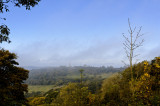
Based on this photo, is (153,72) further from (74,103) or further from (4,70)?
(4,70)

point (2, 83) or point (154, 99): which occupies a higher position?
point (2, 83)

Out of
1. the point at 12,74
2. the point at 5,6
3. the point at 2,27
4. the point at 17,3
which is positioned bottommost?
the point at 12,74

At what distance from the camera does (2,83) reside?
10258mm

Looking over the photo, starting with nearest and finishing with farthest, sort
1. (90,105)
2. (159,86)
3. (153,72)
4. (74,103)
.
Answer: (74,103) → (90,105) → (159,86) → (153,72)

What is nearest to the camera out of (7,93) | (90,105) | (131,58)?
(131,58)

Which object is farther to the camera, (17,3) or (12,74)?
(12,74)

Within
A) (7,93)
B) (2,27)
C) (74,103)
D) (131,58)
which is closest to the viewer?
(131,58)

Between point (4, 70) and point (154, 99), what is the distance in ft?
42.6

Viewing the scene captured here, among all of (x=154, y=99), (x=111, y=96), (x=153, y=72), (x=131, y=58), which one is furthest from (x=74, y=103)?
(x=153, y=72)

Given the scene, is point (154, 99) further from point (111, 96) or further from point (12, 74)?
point (12, 74)

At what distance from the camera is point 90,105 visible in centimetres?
878

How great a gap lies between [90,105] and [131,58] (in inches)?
212

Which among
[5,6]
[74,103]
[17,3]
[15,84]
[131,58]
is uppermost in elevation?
[17,3]

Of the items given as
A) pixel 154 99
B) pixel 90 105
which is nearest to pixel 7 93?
pixel 90 105
